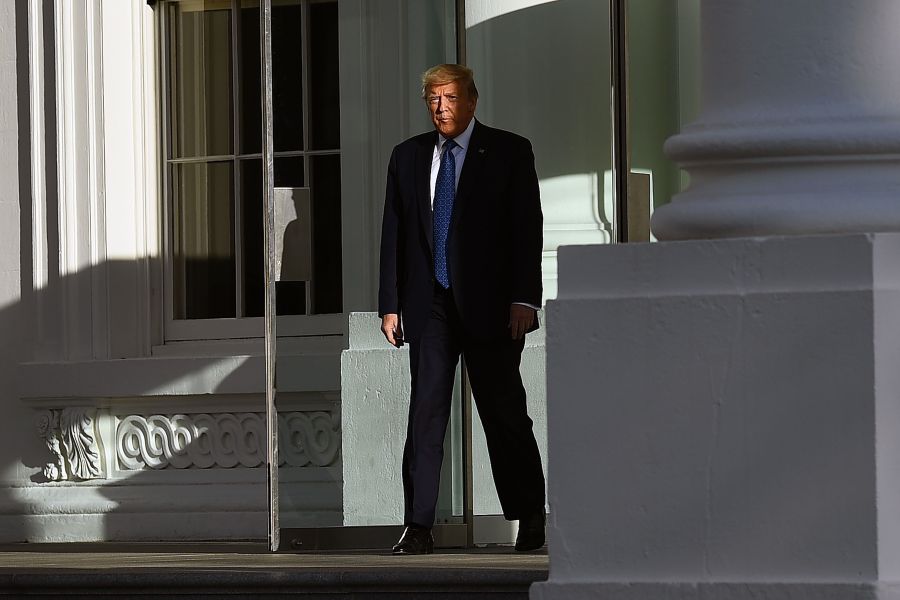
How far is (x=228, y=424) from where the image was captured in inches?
306

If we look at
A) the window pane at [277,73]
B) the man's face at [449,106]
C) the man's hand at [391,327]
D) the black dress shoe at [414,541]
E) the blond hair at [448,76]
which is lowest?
the black dress shoe at [414,541]

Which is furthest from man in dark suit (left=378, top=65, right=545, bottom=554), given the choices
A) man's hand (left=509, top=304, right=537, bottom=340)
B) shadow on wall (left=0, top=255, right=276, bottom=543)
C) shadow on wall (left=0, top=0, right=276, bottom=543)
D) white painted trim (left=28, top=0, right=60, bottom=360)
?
white painted trim (left=28, top=0, right=60, bottom=360)

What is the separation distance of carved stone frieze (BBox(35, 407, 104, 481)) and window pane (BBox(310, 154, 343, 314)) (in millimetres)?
2031

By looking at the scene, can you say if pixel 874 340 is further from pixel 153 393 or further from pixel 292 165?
pixel 153 393

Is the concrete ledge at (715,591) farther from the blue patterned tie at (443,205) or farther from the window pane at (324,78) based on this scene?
the window pane at (324,78)

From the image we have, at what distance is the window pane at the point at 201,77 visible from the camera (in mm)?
8234

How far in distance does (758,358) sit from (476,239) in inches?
114

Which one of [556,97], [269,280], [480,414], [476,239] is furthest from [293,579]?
[556,97]

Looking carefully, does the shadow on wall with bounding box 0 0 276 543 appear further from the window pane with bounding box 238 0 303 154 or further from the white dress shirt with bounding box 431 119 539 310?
the white dress shirt with bounding box 431 119 539 310

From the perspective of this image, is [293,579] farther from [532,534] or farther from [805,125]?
[805,125]

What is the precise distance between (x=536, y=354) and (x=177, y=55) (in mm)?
2766

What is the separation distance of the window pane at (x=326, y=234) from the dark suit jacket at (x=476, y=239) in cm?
54

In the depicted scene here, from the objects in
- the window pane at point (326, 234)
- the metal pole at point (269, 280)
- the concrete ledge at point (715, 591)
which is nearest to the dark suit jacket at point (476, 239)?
the window pane at point (326, 234)

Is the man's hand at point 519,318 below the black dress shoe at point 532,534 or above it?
above
